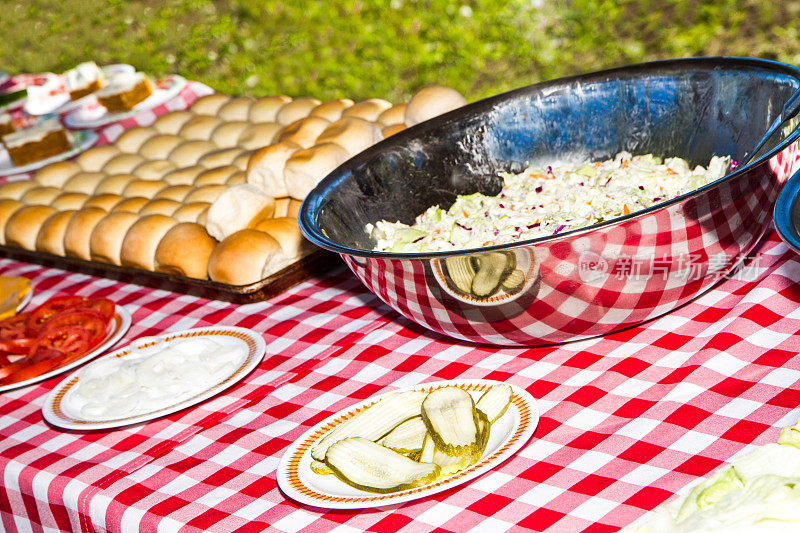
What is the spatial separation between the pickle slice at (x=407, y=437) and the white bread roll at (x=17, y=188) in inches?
86.2

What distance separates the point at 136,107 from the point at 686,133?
237 cm

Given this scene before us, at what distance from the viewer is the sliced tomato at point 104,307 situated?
1.90 meters

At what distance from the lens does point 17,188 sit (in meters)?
2.89

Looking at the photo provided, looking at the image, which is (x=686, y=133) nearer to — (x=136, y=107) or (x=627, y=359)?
(x=627, y=359)

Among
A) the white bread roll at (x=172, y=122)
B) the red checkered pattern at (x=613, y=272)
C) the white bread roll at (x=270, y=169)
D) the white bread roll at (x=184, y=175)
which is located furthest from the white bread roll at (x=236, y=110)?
the red checkered pattern at (x=613, y=272)

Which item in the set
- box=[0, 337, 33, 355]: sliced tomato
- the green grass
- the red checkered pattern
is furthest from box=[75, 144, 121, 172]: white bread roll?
the green grass

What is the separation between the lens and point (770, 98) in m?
1.47

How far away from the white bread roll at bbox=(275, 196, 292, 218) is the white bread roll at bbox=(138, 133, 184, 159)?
2.81 feet

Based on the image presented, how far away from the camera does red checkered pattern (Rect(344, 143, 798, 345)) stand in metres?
1.18

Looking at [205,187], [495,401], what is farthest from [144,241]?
[495,401]

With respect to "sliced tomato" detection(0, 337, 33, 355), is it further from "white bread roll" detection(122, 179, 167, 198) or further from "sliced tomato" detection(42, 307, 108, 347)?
"white bread roll" detection(122, 179, 167, 198)

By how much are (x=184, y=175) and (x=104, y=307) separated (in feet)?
2.39

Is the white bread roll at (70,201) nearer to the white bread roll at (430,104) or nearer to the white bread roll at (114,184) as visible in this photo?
the white bread roll at (114,184)

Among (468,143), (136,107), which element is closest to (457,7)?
(136,107)
